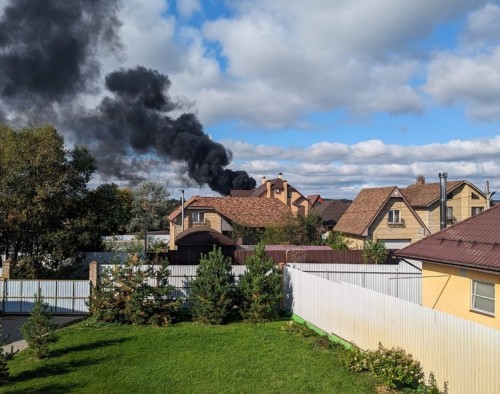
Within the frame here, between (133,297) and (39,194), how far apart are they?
10.5 meters

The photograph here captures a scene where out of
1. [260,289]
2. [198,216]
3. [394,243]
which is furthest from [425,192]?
[260,289]

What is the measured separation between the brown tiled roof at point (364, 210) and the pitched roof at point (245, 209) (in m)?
4.99

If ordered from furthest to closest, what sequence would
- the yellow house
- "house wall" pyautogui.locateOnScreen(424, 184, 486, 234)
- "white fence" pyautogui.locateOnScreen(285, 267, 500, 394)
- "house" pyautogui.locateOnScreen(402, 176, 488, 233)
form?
"house wall" pyautogui.locateOnScreen(424, 184, 486, 234) < "house" pyautogui.locateOnScreen(402, 176, 488, 233) < the yellow house < "white fence" pyautogui.locateOnScreen(285, 267, 500, 394)

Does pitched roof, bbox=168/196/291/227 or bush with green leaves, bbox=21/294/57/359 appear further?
pitched roof, bbox=168/196/291/227

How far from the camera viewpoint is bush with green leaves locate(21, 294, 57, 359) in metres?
12.5

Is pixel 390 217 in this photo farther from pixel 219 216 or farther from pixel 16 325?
pixel 16 325

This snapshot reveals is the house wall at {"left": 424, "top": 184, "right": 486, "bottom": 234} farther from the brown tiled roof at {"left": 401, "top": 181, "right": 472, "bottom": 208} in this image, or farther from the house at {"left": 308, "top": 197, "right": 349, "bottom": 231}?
the house at {"left": 308, "top": 197, "right": 349, "bottom": 231}

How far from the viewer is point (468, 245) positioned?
12938 millimetres

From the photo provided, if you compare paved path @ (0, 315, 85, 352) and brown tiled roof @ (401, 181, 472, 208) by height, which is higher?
brown tiled roof @ (401, 181, 472, 208)

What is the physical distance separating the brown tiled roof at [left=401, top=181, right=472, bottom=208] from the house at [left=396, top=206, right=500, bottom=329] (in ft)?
94.8

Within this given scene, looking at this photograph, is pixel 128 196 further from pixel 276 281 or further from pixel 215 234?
pixel 276 281

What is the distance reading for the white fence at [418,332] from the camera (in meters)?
7.55

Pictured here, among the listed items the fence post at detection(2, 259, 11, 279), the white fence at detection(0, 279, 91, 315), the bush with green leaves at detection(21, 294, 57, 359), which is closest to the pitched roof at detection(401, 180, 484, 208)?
the white fence at detection(0, 279, 91, 315)

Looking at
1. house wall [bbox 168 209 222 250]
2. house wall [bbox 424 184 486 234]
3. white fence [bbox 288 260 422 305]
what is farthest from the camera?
house wall [bbox 424 184 486 234]
